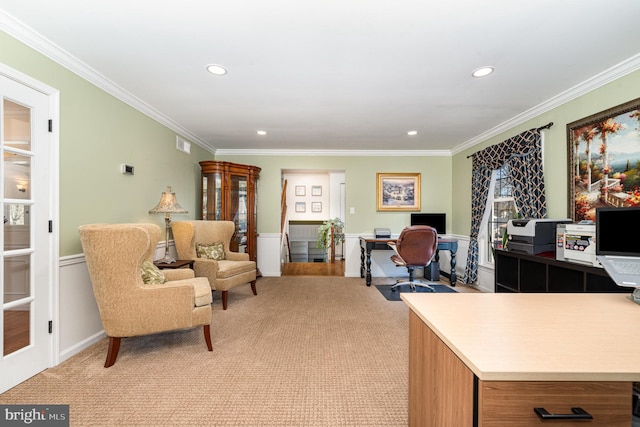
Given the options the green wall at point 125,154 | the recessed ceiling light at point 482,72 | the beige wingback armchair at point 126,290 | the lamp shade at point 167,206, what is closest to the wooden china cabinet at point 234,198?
the green wall at point 125,154

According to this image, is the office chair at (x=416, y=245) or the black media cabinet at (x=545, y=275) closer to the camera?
the black media cabinet at (x=545, y=275)

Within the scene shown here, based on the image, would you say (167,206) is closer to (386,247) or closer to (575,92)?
(386,247)

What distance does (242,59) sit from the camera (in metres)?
2.22

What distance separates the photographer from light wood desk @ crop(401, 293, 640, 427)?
75cm

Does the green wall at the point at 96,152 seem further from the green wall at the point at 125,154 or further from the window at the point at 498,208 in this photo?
the window at the point at 498,208

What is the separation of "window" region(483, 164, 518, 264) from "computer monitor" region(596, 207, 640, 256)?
7.25 ft

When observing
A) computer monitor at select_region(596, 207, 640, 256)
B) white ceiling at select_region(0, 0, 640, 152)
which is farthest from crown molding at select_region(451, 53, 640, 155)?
computer monitor at select_region(596, 207, 640, 256)

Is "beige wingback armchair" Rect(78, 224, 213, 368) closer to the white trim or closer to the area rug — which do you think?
the white trim

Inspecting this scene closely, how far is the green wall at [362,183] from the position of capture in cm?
535

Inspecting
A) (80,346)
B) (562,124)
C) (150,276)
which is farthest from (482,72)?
(80,346)

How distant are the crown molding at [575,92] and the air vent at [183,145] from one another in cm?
443

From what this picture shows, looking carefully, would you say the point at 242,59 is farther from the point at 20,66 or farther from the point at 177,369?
the point at 177,369

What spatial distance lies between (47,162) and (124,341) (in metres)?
1.64

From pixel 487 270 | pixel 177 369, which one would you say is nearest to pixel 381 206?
pixel 487 270
